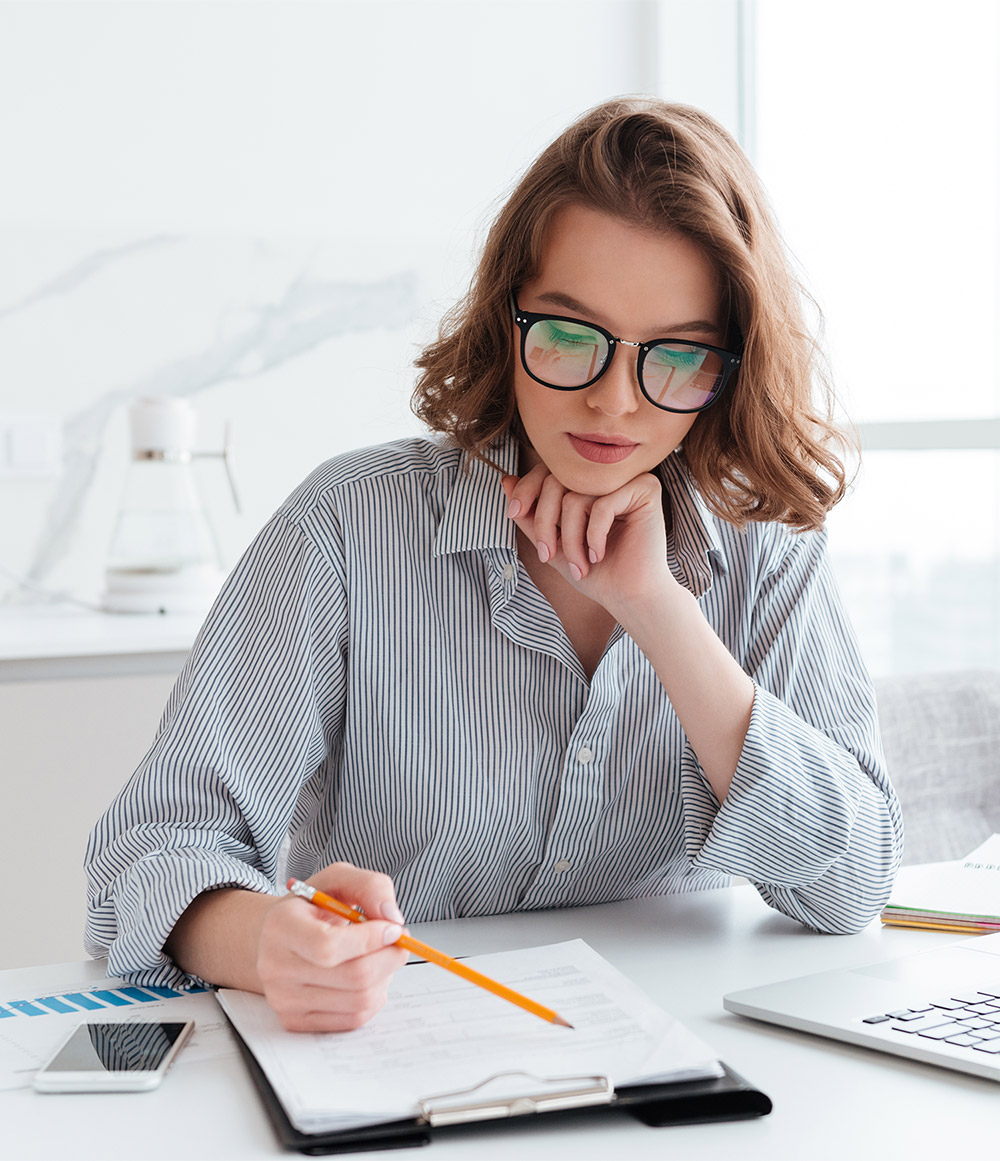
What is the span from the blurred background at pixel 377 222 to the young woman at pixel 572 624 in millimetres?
1184

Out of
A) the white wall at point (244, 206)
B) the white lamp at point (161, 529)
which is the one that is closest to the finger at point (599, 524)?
the white lamp at point (161, 529)

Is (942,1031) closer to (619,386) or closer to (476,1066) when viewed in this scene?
(476,1066)

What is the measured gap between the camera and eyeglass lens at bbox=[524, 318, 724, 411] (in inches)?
40.5

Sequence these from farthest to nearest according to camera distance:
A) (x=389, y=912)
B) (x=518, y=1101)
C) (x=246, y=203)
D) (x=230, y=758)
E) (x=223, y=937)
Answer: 1. (x=246, y=203)
2. (x=230, y=758)
3. (x=223, y=937)
4. (x=389, y=912)
5. (x=518, y=1101)

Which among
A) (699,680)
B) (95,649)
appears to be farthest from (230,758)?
(95,649)

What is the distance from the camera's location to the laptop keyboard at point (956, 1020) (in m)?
0.75

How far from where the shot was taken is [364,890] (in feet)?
2.52

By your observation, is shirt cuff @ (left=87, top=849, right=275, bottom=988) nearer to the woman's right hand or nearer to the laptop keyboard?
the woman's right hand

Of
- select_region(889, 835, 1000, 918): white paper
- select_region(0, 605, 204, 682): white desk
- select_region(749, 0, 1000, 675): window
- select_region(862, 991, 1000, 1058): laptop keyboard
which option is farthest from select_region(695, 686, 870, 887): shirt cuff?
select_region(749, 0, 1000, 675): window

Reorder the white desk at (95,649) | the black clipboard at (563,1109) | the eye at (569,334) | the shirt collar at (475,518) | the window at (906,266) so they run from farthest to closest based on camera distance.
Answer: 1. the window at (906,266)
2. the white desk at (95,649)
3. the shirt collar at (475,518)
4. the eye at (569,334)
5. the black clipboard at (563,1109)

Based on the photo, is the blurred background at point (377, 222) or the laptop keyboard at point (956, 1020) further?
the blurred background at point (377, 222)

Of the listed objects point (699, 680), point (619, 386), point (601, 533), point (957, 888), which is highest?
point (619, 386)

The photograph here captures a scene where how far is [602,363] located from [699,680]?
0.89ft

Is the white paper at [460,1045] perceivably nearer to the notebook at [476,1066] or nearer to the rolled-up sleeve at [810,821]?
the notebook at [476,1066]
